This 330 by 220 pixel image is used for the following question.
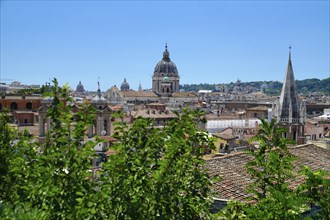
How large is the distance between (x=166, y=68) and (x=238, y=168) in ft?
291

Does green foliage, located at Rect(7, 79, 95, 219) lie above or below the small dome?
below

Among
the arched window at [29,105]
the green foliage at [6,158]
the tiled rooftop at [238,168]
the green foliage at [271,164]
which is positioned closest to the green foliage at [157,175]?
the green foliage at [271,164]

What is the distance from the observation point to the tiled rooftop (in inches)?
407

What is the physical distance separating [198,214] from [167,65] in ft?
311

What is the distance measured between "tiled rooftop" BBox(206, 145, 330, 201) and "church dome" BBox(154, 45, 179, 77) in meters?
84.5

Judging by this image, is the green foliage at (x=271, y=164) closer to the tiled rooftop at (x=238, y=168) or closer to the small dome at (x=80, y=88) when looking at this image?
the tiled rooftop at (x=238, y=168)

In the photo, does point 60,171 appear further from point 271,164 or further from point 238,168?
point 238,168

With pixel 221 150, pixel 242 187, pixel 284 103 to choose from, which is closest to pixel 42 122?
pixel 221 150

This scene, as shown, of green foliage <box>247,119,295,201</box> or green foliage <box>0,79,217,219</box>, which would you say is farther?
green foliage <box>247,119,295,201</box>

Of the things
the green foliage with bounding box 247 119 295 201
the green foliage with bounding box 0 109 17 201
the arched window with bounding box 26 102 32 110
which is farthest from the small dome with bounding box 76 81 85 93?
the green foliage with bounding box 247 119 295 201

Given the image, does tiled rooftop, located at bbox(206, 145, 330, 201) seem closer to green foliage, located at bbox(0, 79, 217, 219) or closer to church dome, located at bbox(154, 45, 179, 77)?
green foliage, located at bbox(0, 79, 217, 219)

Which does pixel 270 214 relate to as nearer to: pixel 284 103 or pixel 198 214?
pixel 198 214

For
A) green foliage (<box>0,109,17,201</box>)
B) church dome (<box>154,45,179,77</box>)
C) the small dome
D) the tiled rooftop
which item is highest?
church dome (<box>154,45,179,77</box>)

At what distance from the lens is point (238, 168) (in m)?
12.2
